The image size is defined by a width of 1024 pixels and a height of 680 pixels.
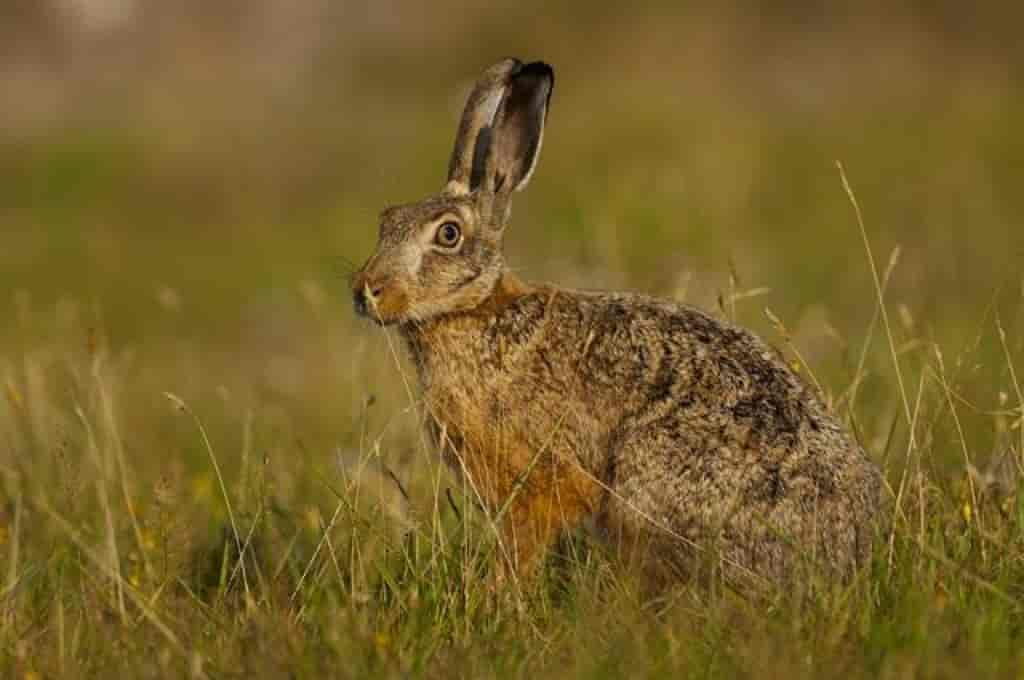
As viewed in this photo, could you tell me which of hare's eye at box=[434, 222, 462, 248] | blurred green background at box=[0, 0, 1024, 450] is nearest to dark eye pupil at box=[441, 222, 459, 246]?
hare's eye at box=[434, 222, 462, 248]

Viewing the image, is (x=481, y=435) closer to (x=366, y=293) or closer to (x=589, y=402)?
(x=589, y=402)

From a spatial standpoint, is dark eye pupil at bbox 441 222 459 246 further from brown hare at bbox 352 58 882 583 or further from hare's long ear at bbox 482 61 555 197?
hare's long ear at bbox 482 61 555 197

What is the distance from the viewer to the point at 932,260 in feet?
41.2

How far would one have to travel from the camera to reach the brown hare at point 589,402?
5.00 metres

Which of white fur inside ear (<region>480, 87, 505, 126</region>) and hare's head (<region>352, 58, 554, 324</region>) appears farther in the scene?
white fur inside ear (<region>480, 87, 505, 126</region>)

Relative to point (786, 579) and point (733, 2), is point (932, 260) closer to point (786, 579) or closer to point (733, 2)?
point (786, 579)

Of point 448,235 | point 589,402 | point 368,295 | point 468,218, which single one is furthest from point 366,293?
point 589,402

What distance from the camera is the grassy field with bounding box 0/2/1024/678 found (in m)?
4.36

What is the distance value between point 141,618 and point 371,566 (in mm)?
1053

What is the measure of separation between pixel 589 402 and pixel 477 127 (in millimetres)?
1266

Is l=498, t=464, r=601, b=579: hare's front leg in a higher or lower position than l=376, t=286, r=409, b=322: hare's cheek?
lower

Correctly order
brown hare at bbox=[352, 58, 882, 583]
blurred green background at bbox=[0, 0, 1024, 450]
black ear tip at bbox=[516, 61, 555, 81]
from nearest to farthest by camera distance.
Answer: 1. brown hare at bbox=[352, 58, 882, 583]
2. black ear tip at bbox=[516, 61, 555, 81]
3. blurred green background at bbox=[0, 0, 1024, 450]

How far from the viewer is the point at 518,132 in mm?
6297

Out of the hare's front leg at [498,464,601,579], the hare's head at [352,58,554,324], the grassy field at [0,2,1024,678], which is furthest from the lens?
the hare's head at [352,58,554,324]
